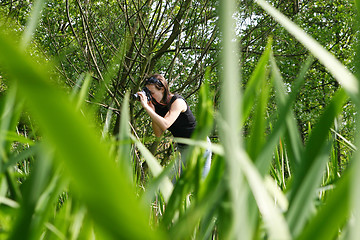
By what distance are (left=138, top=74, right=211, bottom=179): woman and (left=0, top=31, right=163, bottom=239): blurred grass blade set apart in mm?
1772

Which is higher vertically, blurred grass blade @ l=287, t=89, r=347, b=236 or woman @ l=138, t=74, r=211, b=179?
woman @ l=138, t=74, r=211, b=179

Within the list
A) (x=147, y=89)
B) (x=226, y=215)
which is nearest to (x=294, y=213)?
(x=226, y=215)

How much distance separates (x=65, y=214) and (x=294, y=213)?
0.56ft

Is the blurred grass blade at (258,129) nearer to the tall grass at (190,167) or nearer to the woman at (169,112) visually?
the tall grass at (190,167)

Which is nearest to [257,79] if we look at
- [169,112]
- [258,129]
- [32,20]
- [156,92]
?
[258,129]

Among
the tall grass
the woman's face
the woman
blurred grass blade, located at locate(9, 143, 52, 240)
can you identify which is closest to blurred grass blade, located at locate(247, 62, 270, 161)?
the tall grass

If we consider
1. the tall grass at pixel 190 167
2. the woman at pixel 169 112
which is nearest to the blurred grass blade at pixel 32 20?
the tall grass at pixel 190 167

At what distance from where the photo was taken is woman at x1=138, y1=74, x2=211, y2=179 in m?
1.92

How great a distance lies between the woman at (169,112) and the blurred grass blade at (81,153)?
177 cm

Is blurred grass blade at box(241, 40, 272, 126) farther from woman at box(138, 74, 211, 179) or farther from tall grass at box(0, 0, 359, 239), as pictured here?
woman at box(138, 74, 211, 179)

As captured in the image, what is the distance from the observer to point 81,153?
0.09 metres

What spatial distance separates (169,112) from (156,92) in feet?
1.47

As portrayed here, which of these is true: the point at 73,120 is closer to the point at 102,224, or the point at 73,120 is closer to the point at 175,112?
the point at 102,224

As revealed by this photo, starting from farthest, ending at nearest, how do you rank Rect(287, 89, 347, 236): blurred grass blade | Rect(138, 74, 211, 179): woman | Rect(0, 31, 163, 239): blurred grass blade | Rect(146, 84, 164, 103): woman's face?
1. Rect(146, 84, 164, 103): woman's face
2. Rect(138, 74, 211, 179): woman
3. Rect(287, 89, 347, 236): blurred grass blade
4. Rect(0, 31, 163, 239): blurred grass blade
